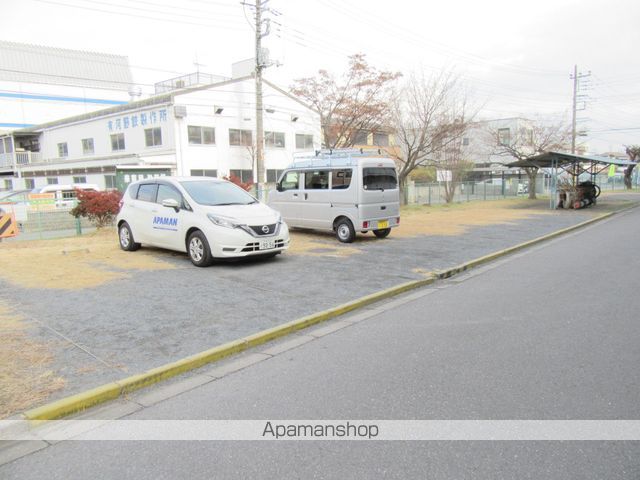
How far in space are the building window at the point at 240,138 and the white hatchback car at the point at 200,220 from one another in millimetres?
22563

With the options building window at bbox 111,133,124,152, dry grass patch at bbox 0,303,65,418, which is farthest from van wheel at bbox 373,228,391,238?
building window at bbox 111,133,124,152

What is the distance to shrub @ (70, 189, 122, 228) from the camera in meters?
14.8

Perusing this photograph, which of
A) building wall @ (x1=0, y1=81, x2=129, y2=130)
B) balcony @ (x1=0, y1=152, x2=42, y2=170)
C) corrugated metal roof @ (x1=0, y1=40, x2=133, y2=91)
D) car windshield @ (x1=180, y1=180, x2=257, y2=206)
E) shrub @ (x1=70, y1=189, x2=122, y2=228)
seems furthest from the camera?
corrugated metal roof @ (x1=0, y1=40, x2=133, y2=91)

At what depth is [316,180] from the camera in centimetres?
1302

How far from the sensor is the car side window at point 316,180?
501 inches

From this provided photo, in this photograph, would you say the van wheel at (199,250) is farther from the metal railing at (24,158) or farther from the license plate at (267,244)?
the metal railing at (24,158)

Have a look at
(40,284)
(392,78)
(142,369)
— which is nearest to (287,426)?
(142,369)

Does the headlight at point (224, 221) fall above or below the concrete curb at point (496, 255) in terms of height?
above

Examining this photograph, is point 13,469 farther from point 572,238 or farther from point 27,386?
point 572,238

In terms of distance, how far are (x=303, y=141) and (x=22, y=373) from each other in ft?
115

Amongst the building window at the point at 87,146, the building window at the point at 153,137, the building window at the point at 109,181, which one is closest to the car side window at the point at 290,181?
the building window at the point at 153,137

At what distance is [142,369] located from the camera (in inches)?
172

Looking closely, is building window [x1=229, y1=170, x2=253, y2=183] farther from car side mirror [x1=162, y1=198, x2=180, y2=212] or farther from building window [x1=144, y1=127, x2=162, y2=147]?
car side mirror [x1=162, y1=198, x2=180, y2=212]

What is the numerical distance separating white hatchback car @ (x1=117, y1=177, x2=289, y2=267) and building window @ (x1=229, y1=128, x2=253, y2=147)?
74.0 ft
